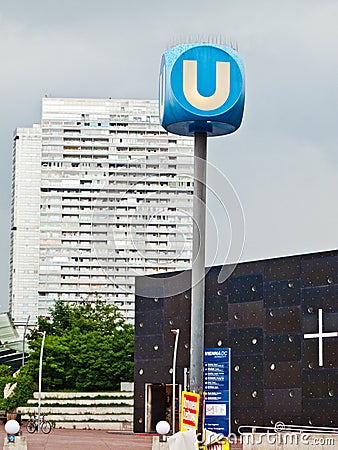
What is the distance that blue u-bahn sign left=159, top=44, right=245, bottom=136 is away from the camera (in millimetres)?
9922

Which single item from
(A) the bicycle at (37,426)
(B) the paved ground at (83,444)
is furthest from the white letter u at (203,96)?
(A) the bicycle at (37,426)

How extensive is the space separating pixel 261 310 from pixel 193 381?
20.7 metres

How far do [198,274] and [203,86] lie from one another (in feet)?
6.33

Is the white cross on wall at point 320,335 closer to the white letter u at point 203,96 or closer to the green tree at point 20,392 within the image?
the white letter u at point 203,96

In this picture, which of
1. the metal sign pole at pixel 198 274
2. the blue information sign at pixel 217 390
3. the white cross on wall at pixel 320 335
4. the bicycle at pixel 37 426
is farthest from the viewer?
the bicycle at pixel 37 426

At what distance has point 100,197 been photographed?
423 inches

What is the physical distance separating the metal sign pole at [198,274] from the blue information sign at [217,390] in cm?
1327

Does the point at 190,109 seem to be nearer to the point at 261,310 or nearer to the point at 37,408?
the point at 261,310

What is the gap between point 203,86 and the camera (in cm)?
996

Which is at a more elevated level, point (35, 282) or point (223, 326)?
point (35, 282)

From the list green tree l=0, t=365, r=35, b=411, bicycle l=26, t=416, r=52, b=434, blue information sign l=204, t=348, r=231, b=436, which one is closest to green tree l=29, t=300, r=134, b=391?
green tree l=0, t=365, r=35, b=411

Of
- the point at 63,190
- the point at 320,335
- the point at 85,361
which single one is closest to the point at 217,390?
the point at 320,335

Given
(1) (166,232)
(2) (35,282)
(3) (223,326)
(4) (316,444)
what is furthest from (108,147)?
(1) (166,232)

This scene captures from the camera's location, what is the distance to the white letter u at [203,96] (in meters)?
9.93
